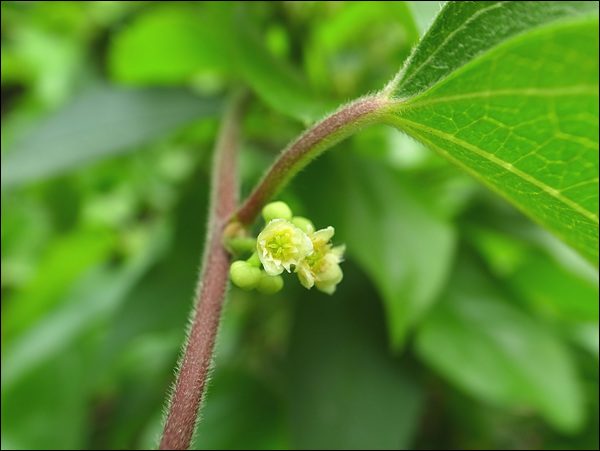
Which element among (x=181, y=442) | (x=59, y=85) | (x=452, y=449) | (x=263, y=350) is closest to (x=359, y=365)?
(x=452, y=449)

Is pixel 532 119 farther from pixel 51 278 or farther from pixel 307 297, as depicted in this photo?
pixel 51 278

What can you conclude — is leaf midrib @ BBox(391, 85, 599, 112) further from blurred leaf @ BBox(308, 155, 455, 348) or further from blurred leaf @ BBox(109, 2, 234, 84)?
blurred leaf @ BBox(109, 2, 234, 84)

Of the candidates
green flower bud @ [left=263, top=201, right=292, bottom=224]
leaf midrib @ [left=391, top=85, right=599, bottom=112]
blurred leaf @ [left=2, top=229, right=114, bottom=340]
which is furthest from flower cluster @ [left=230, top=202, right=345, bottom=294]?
blurred leaf @ [left=2, top=229, right=114, bottom=340]

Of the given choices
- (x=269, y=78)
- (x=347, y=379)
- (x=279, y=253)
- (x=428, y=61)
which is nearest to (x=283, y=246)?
(x=279, y=253)

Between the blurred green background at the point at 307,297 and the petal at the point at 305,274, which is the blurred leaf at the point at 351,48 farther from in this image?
the petal at the point at 305,274

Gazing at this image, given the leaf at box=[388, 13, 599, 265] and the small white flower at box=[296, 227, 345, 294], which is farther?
the small white flower at box=[296, 227, 345, 294]

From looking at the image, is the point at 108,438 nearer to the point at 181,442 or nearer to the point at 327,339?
the point at 327,339

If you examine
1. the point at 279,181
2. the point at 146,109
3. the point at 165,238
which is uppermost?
the point at 279,181
